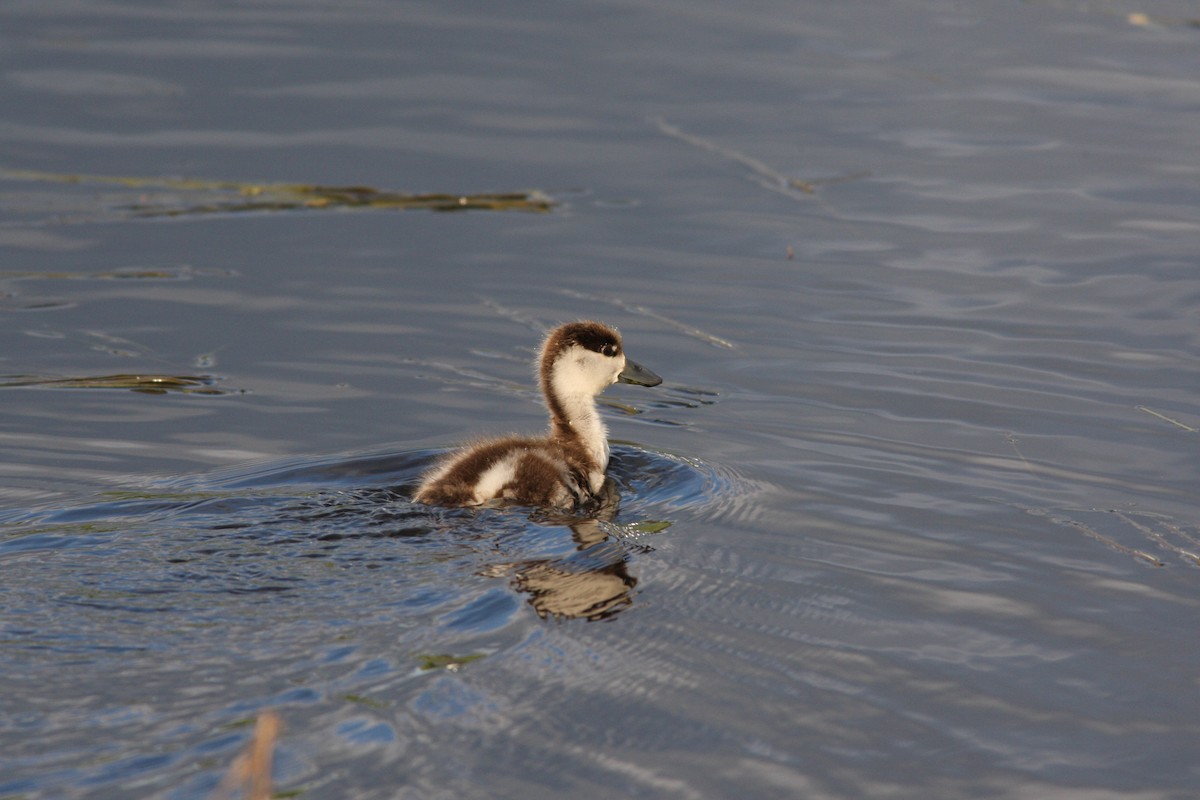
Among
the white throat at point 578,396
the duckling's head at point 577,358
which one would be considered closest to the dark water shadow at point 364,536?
the white throat at point 578,396

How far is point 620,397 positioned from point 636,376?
937 mm

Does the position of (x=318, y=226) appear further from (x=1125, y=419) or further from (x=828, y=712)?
(x=828, y=712)

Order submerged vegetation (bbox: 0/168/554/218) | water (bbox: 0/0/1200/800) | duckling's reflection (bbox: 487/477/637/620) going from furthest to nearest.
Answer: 1. submerged vegetation (bbox: 0/168/554/218)
2. duckling's reflection (bbox: 487/477/637/620)
3. water (bbox: 0/0/1200/800)

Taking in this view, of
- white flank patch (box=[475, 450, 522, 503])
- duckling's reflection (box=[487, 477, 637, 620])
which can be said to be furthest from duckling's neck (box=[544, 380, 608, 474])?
duckling's reflection (box=[487, 477, 637, 620])

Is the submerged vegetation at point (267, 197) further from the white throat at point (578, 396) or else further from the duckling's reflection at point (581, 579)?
the duckling's reflection at point (581, 579)

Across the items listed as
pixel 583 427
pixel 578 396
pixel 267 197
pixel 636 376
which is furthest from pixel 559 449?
pixel 267 197

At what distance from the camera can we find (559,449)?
6922 mm

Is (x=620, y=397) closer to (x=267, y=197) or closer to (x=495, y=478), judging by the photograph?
(x=495, y=478)

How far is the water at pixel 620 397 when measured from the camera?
4.58m

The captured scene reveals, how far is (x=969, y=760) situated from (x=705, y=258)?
566cm

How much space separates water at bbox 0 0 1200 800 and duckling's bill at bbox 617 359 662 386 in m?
0.27

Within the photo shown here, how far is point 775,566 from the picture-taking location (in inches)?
229

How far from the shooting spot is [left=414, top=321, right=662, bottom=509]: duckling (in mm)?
6449

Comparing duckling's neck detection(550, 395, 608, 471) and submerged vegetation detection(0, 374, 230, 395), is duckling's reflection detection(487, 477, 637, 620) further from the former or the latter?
submerged vegetation detection(0, 374, 230, 395)
